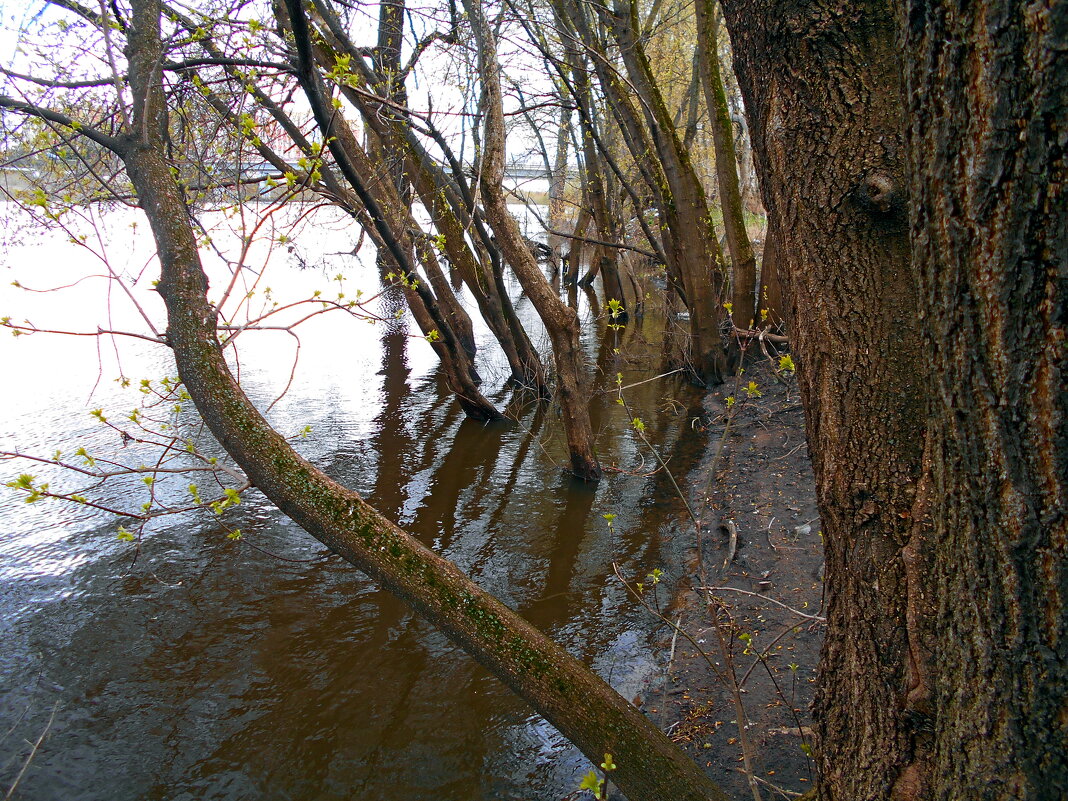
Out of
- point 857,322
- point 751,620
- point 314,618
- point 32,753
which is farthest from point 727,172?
point 32,753

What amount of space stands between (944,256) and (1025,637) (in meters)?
0.75

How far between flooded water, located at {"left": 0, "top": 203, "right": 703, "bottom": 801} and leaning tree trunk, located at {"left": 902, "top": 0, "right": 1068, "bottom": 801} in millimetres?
2506

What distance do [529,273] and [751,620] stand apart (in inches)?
125

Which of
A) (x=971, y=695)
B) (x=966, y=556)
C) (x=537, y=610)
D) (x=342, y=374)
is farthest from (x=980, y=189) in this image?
(x=342, y=374)

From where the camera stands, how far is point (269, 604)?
17.3 ft

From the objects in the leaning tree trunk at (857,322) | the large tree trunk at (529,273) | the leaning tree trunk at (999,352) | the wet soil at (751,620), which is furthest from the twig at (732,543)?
the leaning tree trunk at (999,352)

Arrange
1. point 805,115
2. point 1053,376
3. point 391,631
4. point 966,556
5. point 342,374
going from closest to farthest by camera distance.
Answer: point 1053,376 → point 966,556 → point 805,115 → point 391,631 → point 342,374

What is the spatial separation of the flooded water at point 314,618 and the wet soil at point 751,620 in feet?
1.10

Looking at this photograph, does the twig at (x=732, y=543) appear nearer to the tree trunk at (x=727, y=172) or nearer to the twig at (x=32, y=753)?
the tree trunk at (x=727, y=172)

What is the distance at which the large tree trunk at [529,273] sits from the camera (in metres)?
5.50

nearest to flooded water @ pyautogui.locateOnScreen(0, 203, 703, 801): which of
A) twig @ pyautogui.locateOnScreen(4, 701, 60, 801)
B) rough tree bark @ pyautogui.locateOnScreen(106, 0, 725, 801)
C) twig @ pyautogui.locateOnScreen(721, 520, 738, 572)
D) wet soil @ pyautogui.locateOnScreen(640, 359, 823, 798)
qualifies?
twig @ pyautogui.locateOnScreen(4, 701, 60, 801)

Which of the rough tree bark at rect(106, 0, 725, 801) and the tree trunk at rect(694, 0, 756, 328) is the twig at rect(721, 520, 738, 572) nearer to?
the rough tree bark at rect(106, 0, 725, 801)

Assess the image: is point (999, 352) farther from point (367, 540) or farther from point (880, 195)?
point (367, 540)

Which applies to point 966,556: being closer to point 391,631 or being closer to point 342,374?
point 391,631
